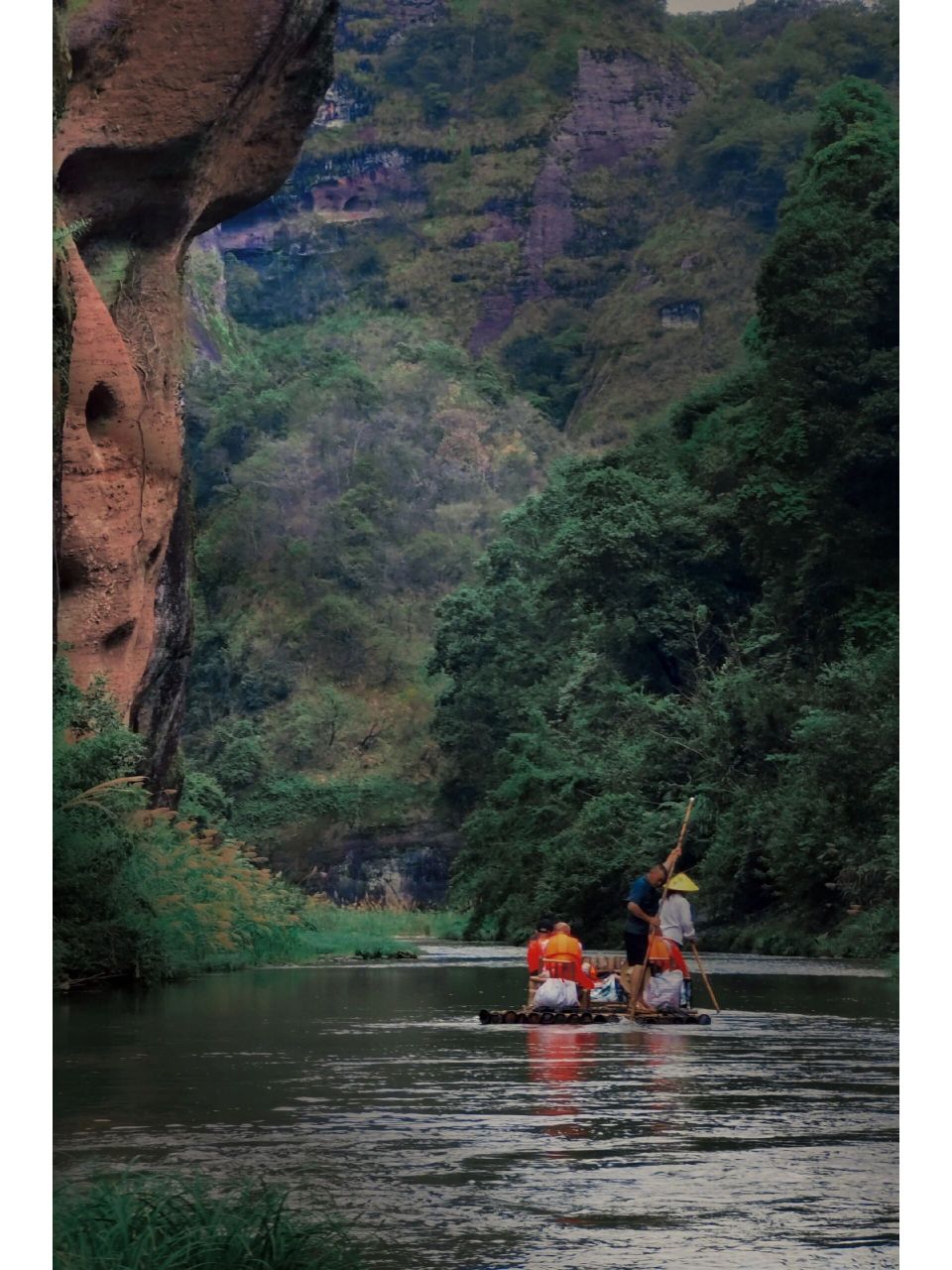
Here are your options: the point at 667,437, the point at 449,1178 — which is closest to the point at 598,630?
the point at 667,437

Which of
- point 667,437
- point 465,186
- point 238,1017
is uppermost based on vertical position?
point 465,186

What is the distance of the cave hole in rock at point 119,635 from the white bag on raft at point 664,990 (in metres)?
10.5

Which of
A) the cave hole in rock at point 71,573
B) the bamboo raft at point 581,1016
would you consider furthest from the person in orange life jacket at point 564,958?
the cave hole in rock at point 71,573

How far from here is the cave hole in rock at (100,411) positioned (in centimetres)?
2611

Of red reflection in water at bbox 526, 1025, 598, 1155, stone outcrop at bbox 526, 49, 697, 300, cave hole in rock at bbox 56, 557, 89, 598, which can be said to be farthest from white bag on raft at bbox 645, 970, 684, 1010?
stone outcrop at bbox 526, 49, 697, 300

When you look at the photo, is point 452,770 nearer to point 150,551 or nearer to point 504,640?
point 504,640

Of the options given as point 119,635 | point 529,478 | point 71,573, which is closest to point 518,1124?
point 71,573

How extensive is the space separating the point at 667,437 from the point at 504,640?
23.5 feet

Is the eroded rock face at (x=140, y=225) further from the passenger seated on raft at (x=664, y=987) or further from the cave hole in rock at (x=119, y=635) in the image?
the passenger seated on raft at (x=664, y=987)

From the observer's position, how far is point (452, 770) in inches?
2159

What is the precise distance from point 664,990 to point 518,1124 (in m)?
7.19

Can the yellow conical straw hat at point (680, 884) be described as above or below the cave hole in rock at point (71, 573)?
below

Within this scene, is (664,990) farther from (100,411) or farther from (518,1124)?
(100,411)
